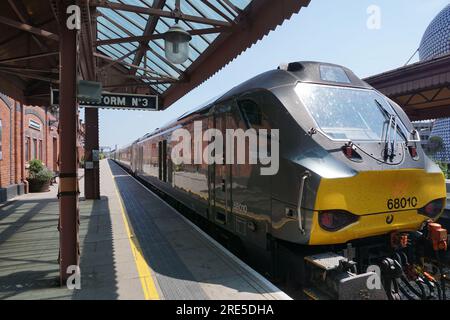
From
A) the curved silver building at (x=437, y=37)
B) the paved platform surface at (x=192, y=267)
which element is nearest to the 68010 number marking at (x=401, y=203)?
the paved platform surface at (x=192, y=267)

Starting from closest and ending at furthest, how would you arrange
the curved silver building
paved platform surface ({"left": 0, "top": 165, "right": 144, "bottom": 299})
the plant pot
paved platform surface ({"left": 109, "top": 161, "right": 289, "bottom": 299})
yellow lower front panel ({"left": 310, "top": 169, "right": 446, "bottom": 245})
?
yellow lower front panel ({"left": 310, "top": 169, "right": 446, "bottom": 245}) < paved platform surface ({"left": 109, "top": 161, "right": 289, "bottom": 299}) < paved platform surface ({"left": 0, "top": 165, "right": 144, "bottom": 299}) < the plant pot < the curved silver building

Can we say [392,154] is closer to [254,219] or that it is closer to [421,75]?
[254,219]

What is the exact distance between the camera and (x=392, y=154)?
433 cm

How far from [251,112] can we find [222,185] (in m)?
1.55

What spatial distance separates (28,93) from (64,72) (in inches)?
298

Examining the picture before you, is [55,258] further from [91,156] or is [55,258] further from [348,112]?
[91,156]

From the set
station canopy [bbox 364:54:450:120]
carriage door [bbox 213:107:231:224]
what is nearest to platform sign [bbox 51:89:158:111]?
carriage door [bbox 213:107:231:224]

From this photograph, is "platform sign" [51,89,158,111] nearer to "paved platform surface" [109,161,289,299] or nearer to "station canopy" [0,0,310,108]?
"station canopy" [0,0,310,108]

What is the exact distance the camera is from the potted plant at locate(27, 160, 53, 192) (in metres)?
15.3

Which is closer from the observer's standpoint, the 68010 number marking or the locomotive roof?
the 68010 number marking

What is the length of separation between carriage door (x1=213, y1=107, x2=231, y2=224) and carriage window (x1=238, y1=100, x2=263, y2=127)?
552 mm

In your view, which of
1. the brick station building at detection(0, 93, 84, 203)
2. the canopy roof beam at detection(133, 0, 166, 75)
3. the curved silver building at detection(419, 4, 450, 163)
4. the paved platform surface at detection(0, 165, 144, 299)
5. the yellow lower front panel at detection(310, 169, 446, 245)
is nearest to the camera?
the yellow lower front panel at detection(310, 169, 446, 245)

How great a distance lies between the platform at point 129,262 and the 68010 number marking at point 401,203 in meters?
1.77
